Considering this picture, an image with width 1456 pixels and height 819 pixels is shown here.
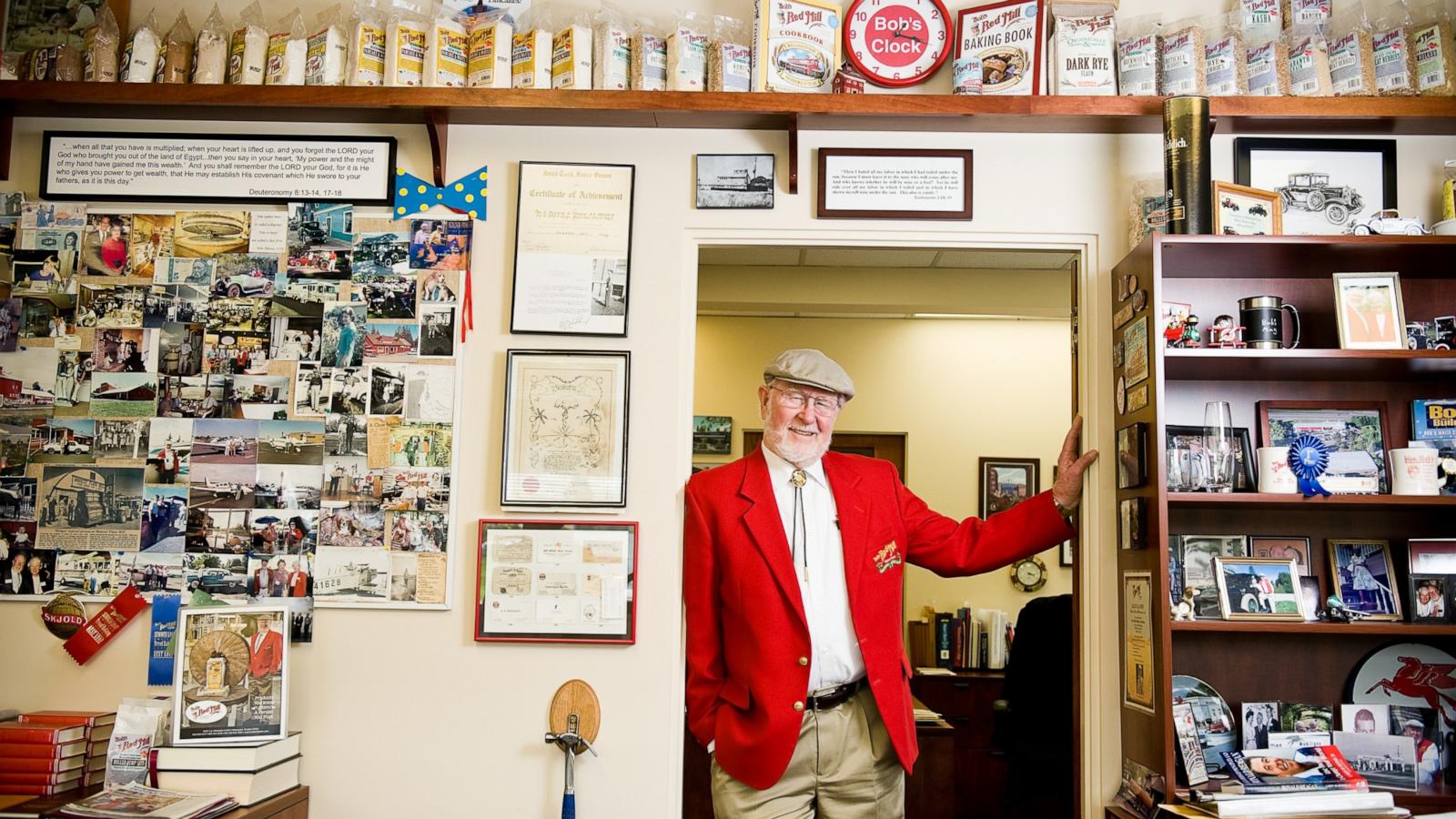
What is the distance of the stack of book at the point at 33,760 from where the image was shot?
284 centimetres

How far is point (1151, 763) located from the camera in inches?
109

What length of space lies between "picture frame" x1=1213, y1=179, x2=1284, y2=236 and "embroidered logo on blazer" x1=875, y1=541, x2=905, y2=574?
1165mm

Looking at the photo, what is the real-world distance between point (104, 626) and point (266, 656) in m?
0.56

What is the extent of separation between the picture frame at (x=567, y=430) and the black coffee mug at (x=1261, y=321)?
1625 millimetres

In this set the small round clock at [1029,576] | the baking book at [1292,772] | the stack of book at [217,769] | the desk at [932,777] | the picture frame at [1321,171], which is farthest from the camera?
the small round clock at [1029,576]

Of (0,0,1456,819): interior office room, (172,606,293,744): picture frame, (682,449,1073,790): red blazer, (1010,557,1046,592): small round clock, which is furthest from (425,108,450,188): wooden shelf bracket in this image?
(1010,557,1046,592): small round clock

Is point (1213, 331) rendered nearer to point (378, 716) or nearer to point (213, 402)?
point (378, 716)

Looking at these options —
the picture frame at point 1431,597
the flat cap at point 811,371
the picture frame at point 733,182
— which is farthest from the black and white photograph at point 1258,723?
the picture frame at point 733,182

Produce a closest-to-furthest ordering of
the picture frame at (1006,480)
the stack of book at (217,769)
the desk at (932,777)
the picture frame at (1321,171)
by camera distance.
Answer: the stack of book at (217,769), the picture frame at (1321,171), the desk at (932,777), the picture frame at (1006,480)

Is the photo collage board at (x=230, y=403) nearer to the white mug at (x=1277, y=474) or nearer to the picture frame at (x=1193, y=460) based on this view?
the picture frame at (x=1193, y=460)

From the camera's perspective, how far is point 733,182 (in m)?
3.19

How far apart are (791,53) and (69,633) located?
258cm

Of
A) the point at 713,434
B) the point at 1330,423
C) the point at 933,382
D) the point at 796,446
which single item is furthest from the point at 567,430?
the point at 933,382

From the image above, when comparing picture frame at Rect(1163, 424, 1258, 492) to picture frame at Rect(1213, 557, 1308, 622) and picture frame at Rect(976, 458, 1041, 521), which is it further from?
picture frame at Rect(976, 458, 1041, 521)
